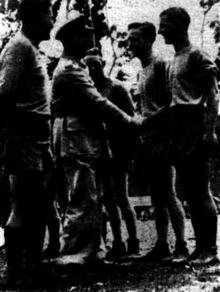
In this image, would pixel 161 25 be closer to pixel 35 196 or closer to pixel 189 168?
pixel 189 168

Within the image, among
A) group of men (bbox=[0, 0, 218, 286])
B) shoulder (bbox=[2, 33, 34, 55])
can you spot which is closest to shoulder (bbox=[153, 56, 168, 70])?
group of men (bbox=[0, 0, 218, 286])

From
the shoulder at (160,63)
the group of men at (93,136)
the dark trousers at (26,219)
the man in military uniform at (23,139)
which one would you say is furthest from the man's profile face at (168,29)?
the dark trousers at (26,219)

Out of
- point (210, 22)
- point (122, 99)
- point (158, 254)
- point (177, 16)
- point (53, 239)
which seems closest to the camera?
point (177, 16)

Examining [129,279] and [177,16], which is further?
[177,16]

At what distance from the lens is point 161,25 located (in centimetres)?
493

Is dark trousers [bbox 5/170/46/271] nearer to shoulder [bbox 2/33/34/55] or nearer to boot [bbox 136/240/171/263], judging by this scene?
shoulder [bbox 2/33/34/55]

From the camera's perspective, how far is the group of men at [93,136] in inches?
161

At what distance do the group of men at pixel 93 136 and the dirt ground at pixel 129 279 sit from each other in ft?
0.39

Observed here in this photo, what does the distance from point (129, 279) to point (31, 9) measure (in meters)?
2.08

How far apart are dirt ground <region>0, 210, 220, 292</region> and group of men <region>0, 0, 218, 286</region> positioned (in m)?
0.12

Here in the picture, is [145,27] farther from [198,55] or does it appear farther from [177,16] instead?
[198,55]

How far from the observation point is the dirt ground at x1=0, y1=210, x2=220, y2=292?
12.8ft

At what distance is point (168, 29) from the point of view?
16.0 ft

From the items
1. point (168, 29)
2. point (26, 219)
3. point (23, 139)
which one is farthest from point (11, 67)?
point (168, 29)
